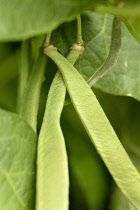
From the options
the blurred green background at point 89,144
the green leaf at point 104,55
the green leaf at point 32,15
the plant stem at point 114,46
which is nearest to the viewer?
the green leaf at point 32,15

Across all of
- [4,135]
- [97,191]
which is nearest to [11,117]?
[4,135]

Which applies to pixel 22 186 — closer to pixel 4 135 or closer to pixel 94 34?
pixel 4 135

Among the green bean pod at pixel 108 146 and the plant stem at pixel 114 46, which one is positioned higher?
the plant stem at pixel 114 46

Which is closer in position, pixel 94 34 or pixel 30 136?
pixel 30 136

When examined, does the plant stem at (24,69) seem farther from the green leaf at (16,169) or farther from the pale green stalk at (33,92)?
the green leaf at (16,169)

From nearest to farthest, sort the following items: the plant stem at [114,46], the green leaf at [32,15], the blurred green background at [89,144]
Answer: the green leaf at [32,15], the plant stem at [114,46], the blurred green background at [89,144]

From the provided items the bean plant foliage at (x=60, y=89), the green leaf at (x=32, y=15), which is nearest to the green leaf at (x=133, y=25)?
the bean plant foliage at (x=60, y=89)
